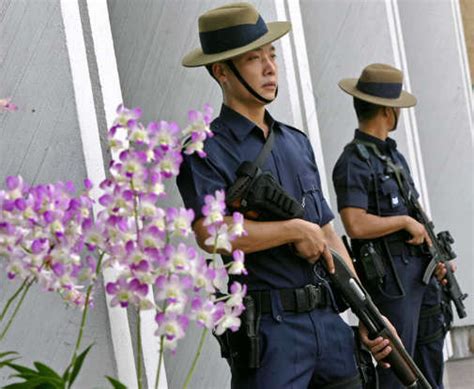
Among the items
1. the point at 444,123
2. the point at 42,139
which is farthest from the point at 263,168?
the point at 444,123

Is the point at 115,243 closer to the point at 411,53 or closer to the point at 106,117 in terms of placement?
the point at 106,117

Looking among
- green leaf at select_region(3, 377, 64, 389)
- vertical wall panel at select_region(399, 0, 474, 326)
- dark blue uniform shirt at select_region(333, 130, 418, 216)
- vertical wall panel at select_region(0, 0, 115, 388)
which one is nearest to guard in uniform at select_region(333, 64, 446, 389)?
dark blue uniform shirt at select_region(333, 130, 418, 216)

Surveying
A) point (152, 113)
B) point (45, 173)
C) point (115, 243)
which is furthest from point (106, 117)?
point (152, 113)

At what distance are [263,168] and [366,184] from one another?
7.37 ft

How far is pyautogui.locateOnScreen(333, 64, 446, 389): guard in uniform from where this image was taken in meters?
7.01

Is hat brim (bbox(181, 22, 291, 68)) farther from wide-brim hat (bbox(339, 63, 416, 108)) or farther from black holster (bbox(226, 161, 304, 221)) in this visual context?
wide-brim hat (bbox(339, 63, 416, 108))

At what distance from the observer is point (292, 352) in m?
4.77

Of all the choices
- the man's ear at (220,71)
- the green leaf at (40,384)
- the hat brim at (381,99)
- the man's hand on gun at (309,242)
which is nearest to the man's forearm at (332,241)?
the man's hand on gun at (309,242)

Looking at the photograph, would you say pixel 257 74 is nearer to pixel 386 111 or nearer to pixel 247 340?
pixel 247 340

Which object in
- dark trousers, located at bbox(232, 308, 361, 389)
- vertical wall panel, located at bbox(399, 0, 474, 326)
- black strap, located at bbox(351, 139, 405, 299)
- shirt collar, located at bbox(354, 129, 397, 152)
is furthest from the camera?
vertical wall panel, located at bbox(399, 0, 474, 326)

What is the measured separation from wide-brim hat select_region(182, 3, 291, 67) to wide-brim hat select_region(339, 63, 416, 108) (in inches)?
95.4

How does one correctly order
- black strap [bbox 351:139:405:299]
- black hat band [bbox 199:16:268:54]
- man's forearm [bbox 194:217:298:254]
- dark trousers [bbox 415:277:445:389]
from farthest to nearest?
dark trousers [bbox 415:277:445:389]
black strap [bbox 351:139:405:299]
black hat band [bbox 199:16:268:54]
man's forearm [bbox 194:217:298:254]

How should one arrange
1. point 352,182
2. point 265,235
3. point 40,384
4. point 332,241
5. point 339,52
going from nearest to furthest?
point 40,384
point 265,235
point 332,241
point 352,182
point 339,52

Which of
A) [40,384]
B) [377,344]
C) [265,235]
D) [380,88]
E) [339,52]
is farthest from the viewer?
[339,52]
